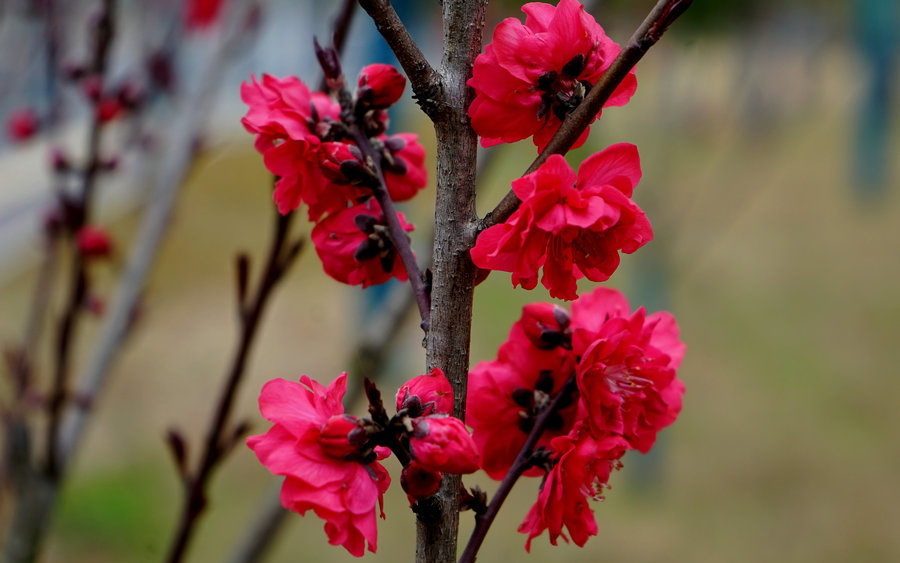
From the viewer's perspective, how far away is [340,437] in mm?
350

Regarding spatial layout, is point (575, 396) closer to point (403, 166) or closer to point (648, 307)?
point (403, 166)

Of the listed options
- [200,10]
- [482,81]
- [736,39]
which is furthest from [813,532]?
[482,81]

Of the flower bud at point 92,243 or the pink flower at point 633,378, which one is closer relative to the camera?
the pink flower at point 633,378

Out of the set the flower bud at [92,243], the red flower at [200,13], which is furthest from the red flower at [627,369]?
→ the red flower at [200,13]

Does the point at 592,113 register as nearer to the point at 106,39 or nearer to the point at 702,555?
the point at 106,39

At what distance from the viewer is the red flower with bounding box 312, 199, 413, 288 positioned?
424 millimetres

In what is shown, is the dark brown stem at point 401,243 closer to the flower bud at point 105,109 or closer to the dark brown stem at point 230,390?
the dark brown stem at point 230,390

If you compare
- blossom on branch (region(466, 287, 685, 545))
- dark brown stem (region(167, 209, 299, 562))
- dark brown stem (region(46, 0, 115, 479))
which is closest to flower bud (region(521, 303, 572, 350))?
blossom on branch (region(466, 287, 685, 545))

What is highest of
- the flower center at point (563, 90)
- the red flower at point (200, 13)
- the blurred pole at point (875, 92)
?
the red flower at point (200, 13)

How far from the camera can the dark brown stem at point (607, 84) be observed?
0.34 metres

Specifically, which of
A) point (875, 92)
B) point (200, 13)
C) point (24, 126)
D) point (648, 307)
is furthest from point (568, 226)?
point (875, 92)

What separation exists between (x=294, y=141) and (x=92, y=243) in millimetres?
743

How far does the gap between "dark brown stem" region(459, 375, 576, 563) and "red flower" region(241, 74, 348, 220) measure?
0.17 m

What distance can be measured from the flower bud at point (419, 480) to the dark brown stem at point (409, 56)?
0.17 metres
